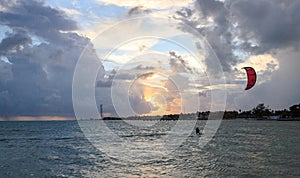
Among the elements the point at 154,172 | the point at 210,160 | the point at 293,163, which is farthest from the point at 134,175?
the point at 293,163

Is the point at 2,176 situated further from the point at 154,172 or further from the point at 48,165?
the point at 154,172

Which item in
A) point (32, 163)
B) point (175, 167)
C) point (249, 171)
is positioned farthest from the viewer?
point (32, 163)

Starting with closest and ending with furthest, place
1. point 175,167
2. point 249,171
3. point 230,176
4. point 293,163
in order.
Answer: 1. point 230,176
2. point 249,171
3. point 175,167
4. point 293,163

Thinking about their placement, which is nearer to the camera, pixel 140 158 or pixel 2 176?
pixel 2 176

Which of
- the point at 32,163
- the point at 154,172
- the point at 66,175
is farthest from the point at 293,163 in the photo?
the point at 32,163

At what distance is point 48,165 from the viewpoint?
32.3 metres

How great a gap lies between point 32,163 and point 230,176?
18818mm

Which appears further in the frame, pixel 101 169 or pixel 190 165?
pixel 190 165

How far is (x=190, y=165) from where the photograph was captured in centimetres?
3075

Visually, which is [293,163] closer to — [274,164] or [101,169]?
[274,164]

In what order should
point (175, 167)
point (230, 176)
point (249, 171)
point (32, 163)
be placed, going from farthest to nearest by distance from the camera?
point (32, 163), point (175, 167), point (249, 171), point (230, 176)

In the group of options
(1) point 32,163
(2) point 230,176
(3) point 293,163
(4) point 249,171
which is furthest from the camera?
(1) point 32,163

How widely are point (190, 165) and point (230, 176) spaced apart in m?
5.85

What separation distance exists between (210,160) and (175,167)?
21.3 feet
